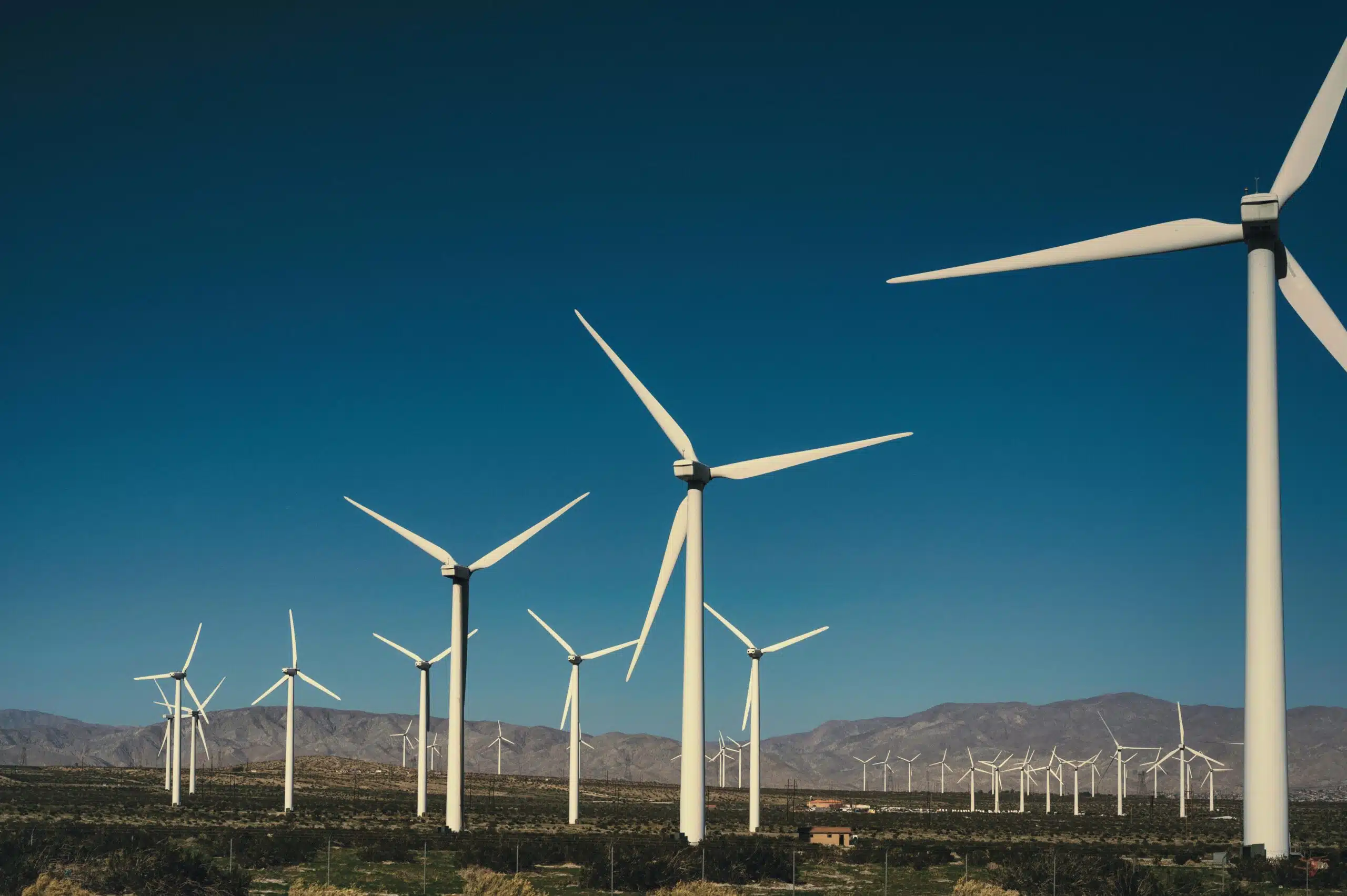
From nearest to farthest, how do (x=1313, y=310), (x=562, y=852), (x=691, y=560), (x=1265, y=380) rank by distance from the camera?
1. (x=1265, y=380)
2. (x=1313, y=310)
3. (x=691, y=560)
4. (x=562, y=852)

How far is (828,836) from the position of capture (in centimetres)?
6662

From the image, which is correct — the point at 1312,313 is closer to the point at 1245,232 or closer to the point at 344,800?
the point at 1245,232

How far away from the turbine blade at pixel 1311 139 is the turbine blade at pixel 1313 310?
162 cm

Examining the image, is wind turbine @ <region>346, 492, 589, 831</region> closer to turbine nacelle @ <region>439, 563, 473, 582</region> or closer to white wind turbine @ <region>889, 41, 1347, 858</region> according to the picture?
turbine nacelle @ <region>439, 563, 473, 582</region>

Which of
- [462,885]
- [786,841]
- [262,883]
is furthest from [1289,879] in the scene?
[786,841]

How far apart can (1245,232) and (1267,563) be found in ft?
26.0

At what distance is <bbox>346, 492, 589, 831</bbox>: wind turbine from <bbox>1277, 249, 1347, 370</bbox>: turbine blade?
105 feet

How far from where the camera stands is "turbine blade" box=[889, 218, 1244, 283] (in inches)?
1245

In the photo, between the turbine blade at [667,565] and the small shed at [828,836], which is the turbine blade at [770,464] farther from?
the small shed at [828,836]

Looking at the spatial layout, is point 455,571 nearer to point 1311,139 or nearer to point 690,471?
point 690,471

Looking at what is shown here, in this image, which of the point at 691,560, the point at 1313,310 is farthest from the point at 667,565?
the point at 1313,310

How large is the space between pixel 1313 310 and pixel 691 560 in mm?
20834

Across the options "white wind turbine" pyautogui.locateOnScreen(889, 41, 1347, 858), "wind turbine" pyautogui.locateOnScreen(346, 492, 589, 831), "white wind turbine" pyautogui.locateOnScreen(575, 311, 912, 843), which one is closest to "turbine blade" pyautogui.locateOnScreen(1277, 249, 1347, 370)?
"white wind turbine" pyautogui.locateOnScreen(889, 41, 1347, 858)

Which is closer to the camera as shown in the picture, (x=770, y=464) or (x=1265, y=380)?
(x=1265, y=380)
